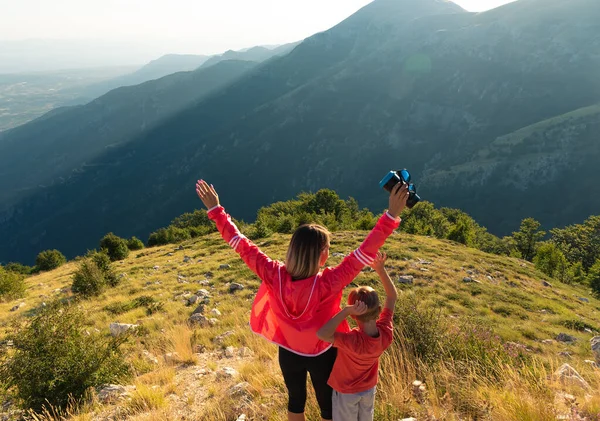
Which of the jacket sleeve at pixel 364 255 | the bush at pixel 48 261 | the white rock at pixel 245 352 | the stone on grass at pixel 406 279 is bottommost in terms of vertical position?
the bush at pixel 48 261

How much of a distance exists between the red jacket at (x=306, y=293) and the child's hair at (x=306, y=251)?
8 cm

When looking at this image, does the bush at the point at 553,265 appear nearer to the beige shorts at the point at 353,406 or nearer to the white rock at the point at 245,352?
the white rock at the point at 245,352

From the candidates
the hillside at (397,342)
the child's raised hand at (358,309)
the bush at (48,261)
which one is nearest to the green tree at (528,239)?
the hillside at (397,342)

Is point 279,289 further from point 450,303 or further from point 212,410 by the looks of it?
point 450,303

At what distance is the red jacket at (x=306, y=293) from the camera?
8.76 ft

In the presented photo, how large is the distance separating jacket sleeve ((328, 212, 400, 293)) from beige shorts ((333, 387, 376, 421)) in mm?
1016

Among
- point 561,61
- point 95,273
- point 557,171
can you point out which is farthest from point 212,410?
point 561,61

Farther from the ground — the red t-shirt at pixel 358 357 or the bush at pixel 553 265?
the red t-shirt at pixel 358 357

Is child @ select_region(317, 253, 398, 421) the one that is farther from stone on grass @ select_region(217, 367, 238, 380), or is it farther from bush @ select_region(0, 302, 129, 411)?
bush @ select_region(0, 302, 129, 411)

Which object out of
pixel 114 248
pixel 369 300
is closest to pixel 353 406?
pixel 369 300

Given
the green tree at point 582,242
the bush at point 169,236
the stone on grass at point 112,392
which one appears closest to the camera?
the stone on grass at point 112,392

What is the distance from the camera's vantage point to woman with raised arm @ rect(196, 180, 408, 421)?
2.66m

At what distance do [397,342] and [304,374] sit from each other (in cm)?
267

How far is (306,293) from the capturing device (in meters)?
2.66
